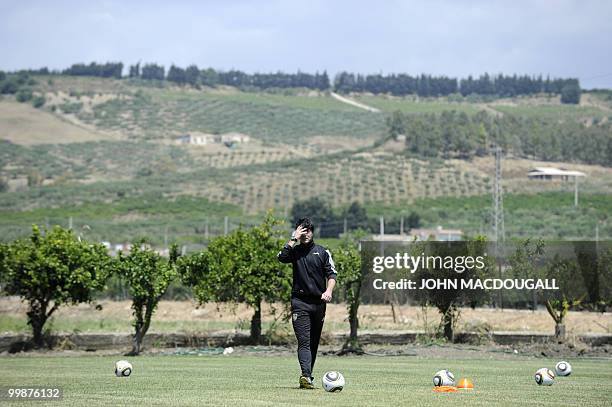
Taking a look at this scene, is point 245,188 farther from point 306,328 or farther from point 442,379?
point 306,328

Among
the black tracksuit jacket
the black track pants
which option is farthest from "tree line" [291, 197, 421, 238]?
the black track pants

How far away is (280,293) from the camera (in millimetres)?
35156

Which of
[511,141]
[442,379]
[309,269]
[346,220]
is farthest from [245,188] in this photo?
[309,269]

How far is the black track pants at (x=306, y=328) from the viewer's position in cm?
1528

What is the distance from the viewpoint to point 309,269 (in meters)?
15.6

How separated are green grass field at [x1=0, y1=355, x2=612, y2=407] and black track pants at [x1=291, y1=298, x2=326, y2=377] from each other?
426mm

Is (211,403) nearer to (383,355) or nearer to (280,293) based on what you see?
(383,355)

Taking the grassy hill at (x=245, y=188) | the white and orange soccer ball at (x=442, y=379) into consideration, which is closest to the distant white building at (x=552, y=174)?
the grassy hill at (x=245, y=188)

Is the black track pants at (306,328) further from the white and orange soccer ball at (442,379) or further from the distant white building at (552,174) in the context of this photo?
the distant white building at (552,174)

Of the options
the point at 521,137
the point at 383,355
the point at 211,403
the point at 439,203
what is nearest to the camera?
the point at 211,403

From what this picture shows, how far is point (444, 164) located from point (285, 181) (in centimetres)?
2224

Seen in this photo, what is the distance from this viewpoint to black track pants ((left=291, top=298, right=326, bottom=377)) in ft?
50.1

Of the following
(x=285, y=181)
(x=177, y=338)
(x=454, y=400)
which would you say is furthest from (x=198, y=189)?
(x=454, y=400)

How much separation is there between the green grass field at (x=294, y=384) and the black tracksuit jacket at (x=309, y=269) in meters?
1.35
